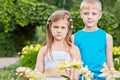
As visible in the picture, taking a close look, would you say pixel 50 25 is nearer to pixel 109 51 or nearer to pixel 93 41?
pixel 93 41

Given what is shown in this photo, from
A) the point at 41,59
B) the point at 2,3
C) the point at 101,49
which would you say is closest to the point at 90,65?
the point at 101,49

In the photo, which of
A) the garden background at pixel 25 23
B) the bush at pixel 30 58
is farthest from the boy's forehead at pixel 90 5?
the garden background at pixel 25 23

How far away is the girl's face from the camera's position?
2.64 meters

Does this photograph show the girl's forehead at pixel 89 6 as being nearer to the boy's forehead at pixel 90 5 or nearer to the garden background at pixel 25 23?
the boy's forehead at pixel 90 5

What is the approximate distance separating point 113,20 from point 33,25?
3165 millimetres

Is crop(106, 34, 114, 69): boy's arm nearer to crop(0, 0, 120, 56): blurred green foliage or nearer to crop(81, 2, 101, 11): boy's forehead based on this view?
crop(81, 2, 101, 11): boy's forehead

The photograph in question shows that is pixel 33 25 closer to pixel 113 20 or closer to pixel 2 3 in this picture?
pixel 2 3

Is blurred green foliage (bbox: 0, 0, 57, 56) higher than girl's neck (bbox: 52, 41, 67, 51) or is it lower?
lower

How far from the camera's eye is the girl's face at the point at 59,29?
2641 millimetres

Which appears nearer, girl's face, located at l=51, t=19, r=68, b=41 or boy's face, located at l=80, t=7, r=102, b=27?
girl's face, located at l=51, t=19, r=68, b=41

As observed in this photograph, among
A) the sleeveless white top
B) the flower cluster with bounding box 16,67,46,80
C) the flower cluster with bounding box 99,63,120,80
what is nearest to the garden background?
the sleeveless white top

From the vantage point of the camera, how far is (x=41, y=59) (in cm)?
268

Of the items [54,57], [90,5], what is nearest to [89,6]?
[90,5]

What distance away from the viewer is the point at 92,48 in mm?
2838
